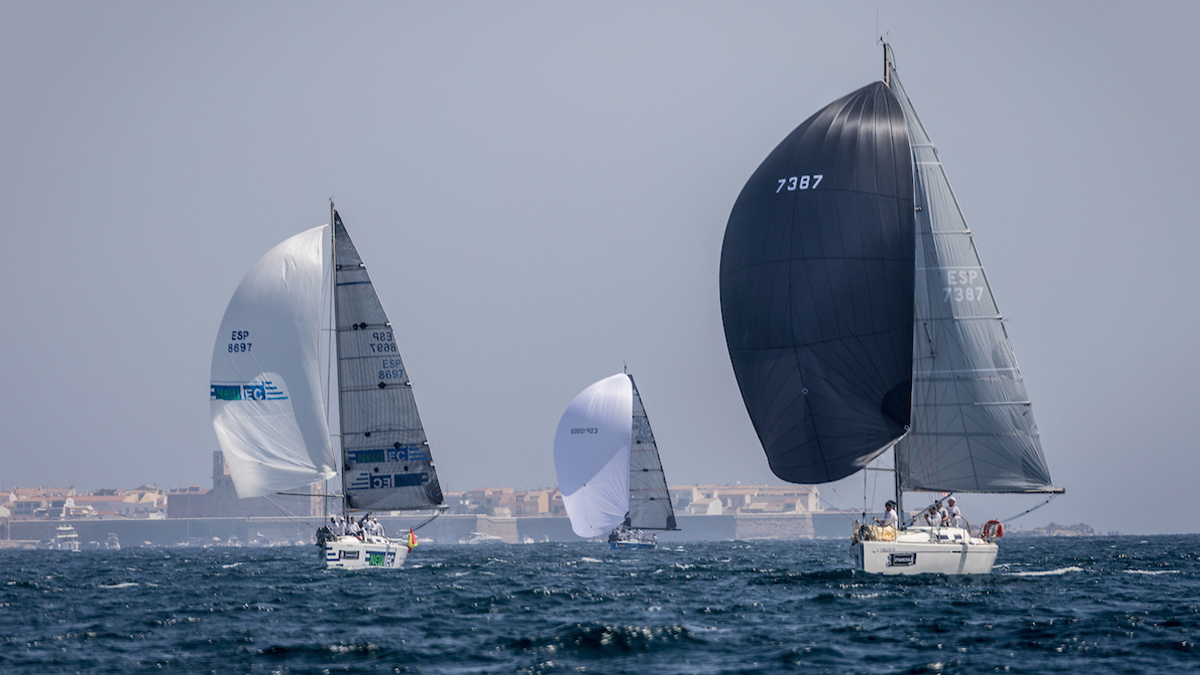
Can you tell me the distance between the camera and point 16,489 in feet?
604

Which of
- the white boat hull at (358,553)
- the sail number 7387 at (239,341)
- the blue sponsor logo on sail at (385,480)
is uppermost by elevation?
the sail number 7387 at (239,341)

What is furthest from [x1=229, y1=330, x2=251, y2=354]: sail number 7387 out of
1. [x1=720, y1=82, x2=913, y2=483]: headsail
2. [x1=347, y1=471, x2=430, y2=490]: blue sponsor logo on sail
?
[x1=720, y1=82, x2=913, y2=483]: headsail

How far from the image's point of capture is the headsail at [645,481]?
58438 mm

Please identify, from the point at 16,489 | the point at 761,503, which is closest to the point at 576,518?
→ the point at 761,503

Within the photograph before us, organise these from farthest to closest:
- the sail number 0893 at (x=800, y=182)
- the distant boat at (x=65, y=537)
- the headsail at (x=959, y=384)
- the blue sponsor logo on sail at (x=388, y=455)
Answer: the distant boat at (x=65, y=537), the blue sponsor logo on sail at (x=388, y=455), the headsail at (x=959, y=384), the sail number 0893 at (x=800, y=182)

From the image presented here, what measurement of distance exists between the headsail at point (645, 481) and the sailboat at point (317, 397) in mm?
20690

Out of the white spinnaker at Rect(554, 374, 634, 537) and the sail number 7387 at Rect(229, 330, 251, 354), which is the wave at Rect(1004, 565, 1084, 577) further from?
the white spinnaker at Rect(554, 374, 634, 537)

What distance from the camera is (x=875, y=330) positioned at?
2784cm

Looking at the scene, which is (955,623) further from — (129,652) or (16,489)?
→ (16,489)

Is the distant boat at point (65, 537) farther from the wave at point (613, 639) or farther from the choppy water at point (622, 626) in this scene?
the wave at point (613, 639)

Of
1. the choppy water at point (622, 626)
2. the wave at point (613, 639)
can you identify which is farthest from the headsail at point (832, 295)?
the wave at point (613, 639)

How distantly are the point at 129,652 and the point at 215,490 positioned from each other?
15278cm

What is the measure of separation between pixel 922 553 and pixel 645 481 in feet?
111

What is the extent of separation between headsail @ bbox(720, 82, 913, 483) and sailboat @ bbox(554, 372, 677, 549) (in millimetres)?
28244
